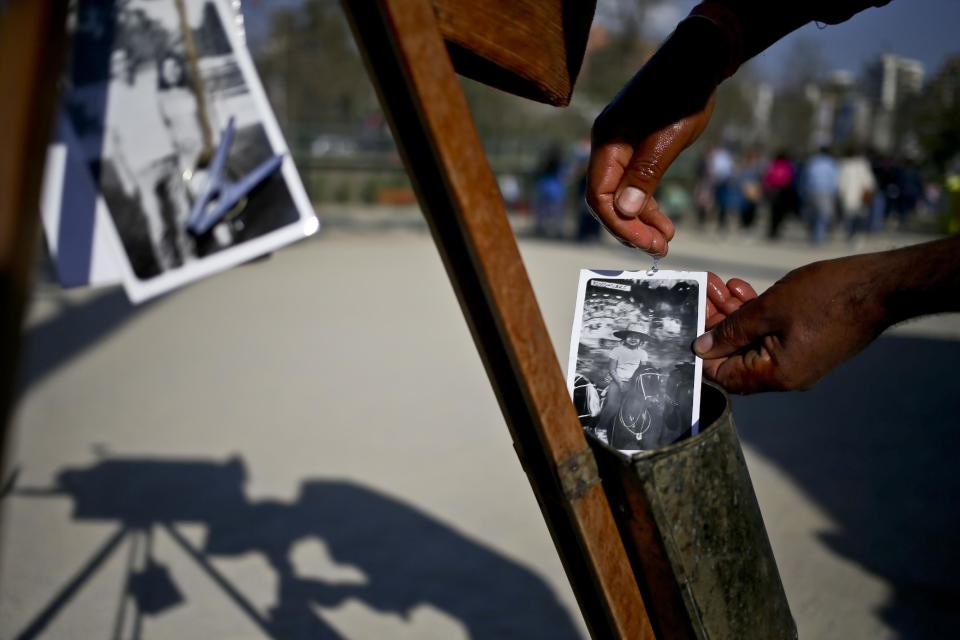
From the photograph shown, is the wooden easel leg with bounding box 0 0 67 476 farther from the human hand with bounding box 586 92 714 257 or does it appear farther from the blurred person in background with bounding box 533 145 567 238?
the blurred person in background with bounding box 533 145 567 238

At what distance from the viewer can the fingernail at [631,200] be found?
53.2 inches

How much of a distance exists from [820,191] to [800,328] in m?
12.7

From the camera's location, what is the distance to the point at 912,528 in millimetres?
3484

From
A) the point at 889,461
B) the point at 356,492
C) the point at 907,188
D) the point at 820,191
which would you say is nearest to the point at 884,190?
the point at 907,188

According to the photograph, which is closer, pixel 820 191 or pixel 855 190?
pixel 820 191

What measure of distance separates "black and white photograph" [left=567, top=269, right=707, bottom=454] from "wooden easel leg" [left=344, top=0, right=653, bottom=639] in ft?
0.44

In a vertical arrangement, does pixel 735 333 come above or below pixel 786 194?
above

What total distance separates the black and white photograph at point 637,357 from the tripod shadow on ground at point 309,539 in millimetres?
1850

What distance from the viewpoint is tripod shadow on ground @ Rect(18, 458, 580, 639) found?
2918 millimetres

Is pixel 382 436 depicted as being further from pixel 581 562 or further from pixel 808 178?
pixel 808 178

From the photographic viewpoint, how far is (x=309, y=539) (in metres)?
3.48

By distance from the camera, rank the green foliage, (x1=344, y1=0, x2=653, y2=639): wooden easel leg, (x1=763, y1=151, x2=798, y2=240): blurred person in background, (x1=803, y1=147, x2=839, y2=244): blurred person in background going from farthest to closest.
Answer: (x1=763, y1=151, x2=798, y2=240): blurred person in background → (x1=803, y1=147, x2=839, y2=244): blurred person in background → the green foliage → (x1=344, y1=0, x2=653, y2=639): wooden easel leg

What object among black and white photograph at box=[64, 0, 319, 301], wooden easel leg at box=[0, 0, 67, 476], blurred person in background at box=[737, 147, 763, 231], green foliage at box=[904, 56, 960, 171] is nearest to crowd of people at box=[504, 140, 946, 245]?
blurred person in background at box=[737, 147, 763, 231]

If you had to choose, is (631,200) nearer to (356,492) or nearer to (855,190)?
Result: (356,492)
